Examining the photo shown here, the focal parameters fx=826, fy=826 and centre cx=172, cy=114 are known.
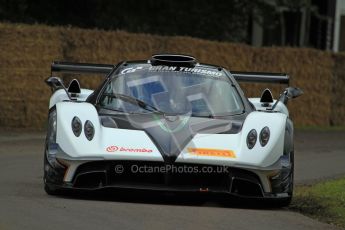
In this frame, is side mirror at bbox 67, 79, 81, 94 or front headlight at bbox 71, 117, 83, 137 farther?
side mirror at bbox 67, 79, 81, 94

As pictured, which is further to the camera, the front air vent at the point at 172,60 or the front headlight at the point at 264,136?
the front air vent at the point at 172,60

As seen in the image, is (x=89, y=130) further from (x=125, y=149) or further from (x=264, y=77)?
(x=264, y=77)

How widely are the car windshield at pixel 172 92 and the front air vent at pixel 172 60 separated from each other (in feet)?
0.30

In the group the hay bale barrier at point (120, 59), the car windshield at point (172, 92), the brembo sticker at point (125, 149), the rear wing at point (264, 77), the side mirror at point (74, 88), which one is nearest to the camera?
the brembo sticker at point (125, 149)

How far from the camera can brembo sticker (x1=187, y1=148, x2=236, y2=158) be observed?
24.8ft

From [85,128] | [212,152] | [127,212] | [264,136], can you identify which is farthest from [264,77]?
[127,212]

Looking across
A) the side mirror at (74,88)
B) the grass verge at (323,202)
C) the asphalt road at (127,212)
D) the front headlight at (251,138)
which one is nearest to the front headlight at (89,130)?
the asphalt road at (127,212)

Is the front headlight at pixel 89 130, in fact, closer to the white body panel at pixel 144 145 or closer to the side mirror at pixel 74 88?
the white body panel at pixel 144 145

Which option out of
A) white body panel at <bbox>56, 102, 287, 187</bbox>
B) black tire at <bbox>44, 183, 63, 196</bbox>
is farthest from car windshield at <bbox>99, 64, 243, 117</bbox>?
black tire at <bbox>44, 183, 63, 196</bbox>

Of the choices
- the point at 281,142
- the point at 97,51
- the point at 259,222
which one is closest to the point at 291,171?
the point at 281,142

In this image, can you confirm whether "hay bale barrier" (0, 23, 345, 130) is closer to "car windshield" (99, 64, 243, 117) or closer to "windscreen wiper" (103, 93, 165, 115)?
"car windshield" (99, 64, 243, 117)

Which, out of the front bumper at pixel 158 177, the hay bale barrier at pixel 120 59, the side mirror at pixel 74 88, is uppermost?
the side mirror at pixel 74 88

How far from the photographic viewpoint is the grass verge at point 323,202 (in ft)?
26.0

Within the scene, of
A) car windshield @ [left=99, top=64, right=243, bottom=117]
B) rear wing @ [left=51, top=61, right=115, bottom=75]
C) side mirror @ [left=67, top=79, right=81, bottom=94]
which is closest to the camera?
car windshield @ [left=99, top=64, right=243, bottom=117]
